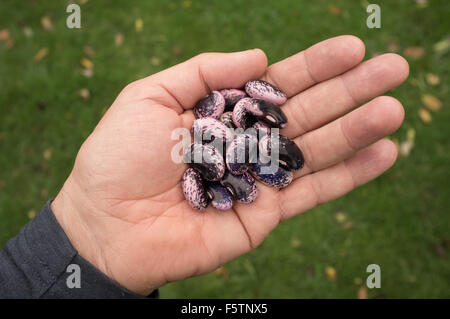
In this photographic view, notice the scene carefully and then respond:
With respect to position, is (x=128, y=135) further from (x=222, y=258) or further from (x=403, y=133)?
(x=403, y=133)

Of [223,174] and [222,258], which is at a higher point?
[223,174]

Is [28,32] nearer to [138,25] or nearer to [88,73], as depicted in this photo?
[88,73]

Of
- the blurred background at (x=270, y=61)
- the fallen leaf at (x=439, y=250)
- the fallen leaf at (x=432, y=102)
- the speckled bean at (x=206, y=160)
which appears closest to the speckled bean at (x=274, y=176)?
the speckled bean at (x=206, y=160)

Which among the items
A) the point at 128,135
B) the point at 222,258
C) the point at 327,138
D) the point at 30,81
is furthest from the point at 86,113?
the point at 327,138

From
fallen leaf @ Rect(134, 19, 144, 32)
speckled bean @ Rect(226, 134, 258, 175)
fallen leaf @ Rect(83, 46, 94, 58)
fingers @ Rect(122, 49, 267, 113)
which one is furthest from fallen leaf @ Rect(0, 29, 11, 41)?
speckled bean @ Rect(226, 134, 258, 175)

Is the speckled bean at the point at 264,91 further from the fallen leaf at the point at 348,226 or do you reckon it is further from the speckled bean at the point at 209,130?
the fallen leaf at the point at 348,226

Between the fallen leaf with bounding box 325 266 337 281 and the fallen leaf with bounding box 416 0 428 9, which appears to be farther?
the fallen leaf with bounding box 416 0 428 9

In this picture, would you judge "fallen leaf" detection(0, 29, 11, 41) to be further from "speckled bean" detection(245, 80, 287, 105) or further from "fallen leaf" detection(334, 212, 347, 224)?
"fallen leaf" detection(334, 212, 347, 224)
